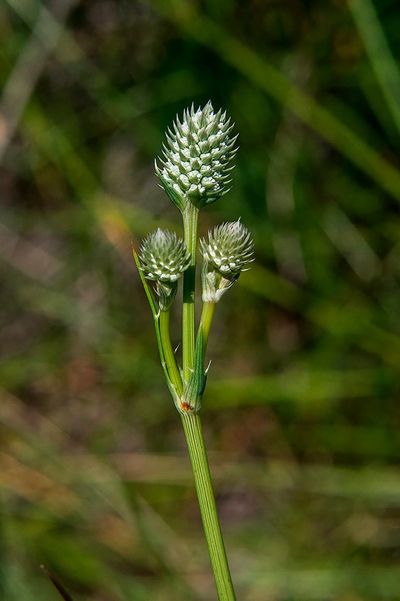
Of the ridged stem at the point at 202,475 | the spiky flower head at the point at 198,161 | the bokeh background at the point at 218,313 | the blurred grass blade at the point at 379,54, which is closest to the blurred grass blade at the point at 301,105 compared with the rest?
the bokeh background at the point at 218,313

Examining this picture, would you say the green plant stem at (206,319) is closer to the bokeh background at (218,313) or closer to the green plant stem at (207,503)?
the green plant stem at (207,503)

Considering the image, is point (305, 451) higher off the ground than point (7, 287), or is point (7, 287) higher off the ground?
point (7, 287)

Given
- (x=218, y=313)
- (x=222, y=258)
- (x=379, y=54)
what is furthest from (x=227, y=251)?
(x=218, y=313)

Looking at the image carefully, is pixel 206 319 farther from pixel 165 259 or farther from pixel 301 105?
pixel 301 105

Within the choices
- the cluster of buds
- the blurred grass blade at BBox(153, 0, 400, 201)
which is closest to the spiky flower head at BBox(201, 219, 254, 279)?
the cluster of buds

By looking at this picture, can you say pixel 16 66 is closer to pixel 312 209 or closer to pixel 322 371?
pixel 312 209

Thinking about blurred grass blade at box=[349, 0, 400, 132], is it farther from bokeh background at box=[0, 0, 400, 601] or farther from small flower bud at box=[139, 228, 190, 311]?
small flower bud at box=[139, 228, 190, 311]

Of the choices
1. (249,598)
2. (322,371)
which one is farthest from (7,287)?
(249,598)
